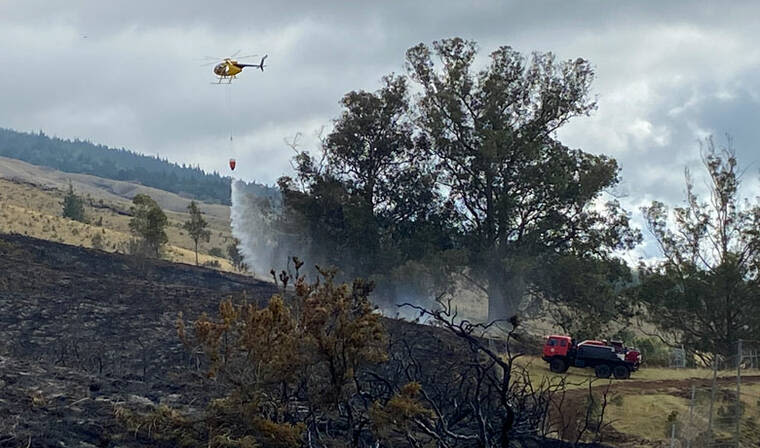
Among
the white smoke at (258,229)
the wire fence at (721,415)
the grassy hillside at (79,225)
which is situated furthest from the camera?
the grassy hillside at (79,225)

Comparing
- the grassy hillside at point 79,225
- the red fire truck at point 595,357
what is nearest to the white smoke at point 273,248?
the grassy hillside at point 79,225

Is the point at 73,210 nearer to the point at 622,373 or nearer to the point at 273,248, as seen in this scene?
the point at 273,248

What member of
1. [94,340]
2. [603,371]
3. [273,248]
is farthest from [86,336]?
[273,248]

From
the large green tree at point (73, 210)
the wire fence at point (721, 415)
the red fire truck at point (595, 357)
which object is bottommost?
the wire fence at point (721, 415)

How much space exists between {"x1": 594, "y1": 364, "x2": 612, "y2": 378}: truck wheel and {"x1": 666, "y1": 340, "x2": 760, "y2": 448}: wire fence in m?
2.74

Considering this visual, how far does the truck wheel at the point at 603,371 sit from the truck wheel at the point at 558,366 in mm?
1093

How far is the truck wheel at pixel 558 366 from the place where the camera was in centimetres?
2959

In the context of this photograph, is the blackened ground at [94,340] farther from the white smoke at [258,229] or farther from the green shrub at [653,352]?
the green shrub at [653,352]

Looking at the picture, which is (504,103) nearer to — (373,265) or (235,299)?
(373,265)

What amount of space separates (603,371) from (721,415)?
763 centimetres

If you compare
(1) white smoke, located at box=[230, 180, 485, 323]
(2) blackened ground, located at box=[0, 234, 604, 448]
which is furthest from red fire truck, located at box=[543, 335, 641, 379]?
(1) white smoke, located at box=[230, 180, 485, 323]

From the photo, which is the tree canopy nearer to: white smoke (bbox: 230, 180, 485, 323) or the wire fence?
white smoke (bbox: 230, 180, 485, 323)

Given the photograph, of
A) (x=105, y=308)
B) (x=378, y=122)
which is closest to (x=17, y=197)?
(x=378, y=122)

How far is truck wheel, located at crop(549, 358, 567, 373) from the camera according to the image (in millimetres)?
29594
